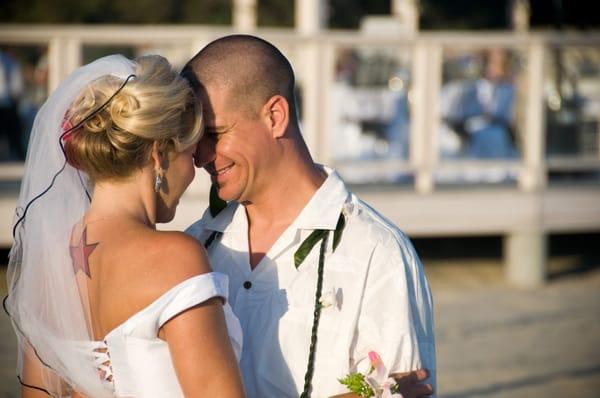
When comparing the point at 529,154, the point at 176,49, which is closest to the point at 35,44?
the point at 176,49

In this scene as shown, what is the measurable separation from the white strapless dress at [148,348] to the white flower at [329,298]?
1.29 ft

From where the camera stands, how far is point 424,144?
11500 millimetres

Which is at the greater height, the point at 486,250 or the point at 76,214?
the point at 76,214

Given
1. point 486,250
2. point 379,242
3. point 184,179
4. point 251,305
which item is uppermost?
point 184,179

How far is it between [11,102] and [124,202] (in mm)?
8508

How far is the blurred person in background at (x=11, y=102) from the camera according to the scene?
11.1 m

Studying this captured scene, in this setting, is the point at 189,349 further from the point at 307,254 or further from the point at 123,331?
the point at 307,254

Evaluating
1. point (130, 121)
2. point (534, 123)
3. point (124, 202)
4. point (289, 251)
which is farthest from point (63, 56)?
point (130, 121)

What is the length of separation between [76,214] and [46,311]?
0.32 meters

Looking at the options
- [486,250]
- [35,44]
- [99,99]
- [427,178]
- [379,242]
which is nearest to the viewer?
[99,99]

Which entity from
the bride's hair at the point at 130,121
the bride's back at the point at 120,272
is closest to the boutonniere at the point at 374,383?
the bride's back at the point at 120,272

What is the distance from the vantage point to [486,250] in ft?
46.0

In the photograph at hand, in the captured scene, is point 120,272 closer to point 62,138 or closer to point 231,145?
point 62,138

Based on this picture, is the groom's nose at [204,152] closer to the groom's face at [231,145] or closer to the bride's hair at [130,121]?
the groom's face at [231,145]
